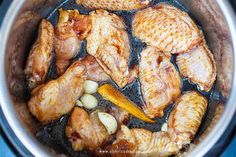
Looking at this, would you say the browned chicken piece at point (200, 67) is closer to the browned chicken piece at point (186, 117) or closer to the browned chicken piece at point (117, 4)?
the browned chicken piece at point (186, 117)

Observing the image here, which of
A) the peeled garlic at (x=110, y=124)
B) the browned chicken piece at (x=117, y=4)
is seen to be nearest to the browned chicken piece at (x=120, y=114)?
the peeled garlic at (x=110, y=124)

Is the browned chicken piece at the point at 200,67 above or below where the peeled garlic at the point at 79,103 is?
above

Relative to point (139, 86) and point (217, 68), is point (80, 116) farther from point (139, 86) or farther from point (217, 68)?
point (217, 68)

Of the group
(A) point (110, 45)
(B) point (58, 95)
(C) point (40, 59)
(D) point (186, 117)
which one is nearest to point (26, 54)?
(C) point (40, 59)

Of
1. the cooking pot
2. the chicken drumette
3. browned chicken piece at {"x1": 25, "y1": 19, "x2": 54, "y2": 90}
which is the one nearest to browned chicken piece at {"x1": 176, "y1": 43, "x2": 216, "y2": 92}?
the cooking pot

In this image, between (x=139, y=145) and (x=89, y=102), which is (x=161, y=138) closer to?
(x=139, y=145)

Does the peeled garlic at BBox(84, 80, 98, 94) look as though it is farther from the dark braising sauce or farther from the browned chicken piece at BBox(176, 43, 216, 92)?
the browned chicken piece at BBox(176, 43, 216, 92)
